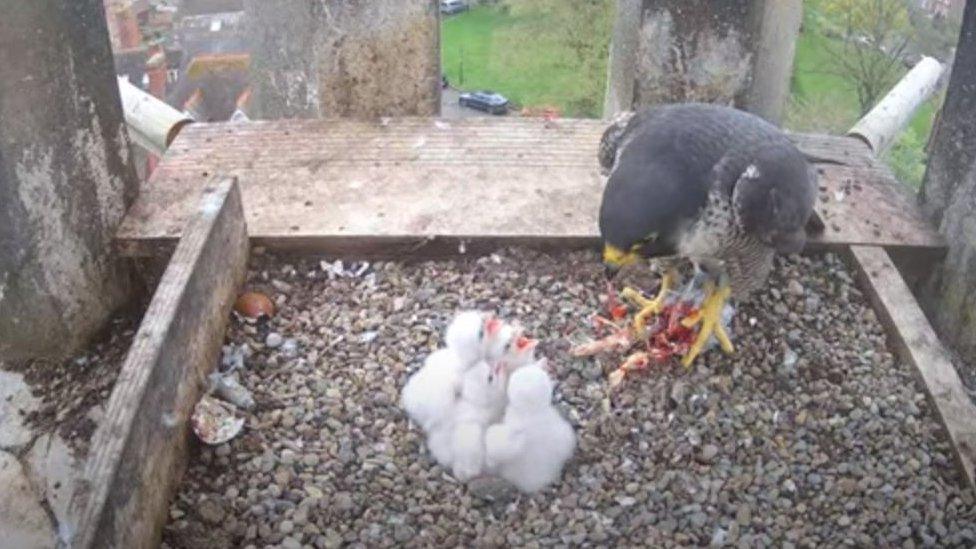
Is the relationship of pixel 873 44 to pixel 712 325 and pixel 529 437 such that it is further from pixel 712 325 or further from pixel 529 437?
pixel 529 437

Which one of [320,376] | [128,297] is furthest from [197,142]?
[320,376]

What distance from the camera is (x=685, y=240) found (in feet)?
8.63

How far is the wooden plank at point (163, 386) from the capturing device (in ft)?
6.77

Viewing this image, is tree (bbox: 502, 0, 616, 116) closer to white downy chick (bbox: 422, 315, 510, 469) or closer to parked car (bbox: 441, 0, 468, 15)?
parked car (bbox: 441, 0, 468, 15)

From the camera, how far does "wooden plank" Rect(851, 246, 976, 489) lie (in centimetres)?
272

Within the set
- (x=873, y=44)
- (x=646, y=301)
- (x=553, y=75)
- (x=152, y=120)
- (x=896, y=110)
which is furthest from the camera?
(x=873, y=44)

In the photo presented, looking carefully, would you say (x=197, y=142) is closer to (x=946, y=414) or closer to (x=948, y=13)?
(x=946, y=414)

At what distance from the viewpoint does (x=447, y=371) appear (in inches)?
103

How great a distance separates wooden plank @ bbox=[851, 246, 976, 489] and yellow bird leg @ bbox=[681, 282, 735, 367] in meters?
0.53

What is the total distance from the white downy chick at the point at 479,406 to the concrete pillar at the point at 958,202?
159 centimetres

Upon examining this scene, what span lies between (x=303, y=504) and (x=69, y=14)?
1524mm

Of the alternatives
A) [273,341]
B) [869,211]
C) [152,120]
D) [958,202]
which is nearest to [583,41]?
[152,120]

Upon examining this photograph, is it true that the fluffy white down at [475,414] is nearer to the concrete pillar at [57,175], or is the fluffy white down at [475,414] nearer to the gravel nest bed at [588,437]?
the gravel nest bed at [588,437]

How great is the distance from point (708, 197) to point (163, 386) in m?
1.46
